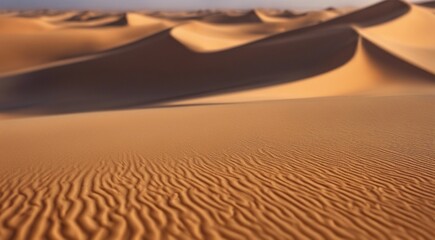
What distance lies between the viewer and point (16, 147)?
9.49 metres

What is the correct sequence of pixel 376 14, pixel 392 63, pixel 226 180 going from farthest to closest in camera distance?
1. pixel 376 14
2. pixel 392 63
3. pixel 226 180

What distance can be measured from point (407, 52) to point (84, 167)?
24.5 m

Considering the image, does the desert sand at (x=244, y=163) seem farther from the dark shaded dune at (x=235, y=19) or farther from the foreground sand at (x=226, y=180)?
the dark shaded dune at (x=235, y=19)

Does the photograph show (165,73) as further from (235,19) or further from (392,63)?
(235,19)

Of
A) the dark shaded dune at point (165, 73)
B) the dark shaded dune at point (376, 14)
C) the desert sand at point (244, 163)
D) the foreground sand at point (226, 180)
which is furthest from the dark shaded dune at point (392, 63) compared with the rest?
the foreground sand at point (226, 180)

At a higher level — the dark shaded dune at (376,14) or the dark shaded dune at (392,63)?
the dark shaded dune at (376,14)

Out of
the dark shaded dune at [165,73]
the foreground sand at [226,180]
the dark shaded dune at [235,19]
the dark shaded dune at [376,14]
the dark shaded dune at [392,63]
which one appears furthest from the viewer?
the dark shaded dune at [235,19]

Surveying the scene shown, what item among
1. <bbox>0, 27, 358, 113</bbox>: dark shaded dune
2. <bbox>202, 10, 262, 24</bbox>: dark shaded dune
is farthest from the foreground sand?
<bbox>202, 10, 262, 24</bbox>: dark shaded dune

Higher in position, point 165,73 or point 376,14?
point 376,14

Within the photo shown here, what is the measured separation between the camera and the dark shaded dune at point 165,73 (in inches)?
944

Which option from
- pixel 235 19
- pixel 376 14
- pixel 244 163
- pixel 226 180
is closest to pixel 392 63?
pixel 376 14

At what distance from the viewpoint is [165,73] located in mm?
27297

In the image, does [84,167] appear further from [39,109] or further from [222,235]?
[39,109]

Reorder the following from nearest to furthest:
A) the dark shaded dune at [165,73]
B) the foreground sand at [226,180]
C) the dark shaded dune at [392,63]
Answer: the foreground sand at [226,180] → the dark shaded dune at [392,63] → the dark shaded dune at [165,73]
